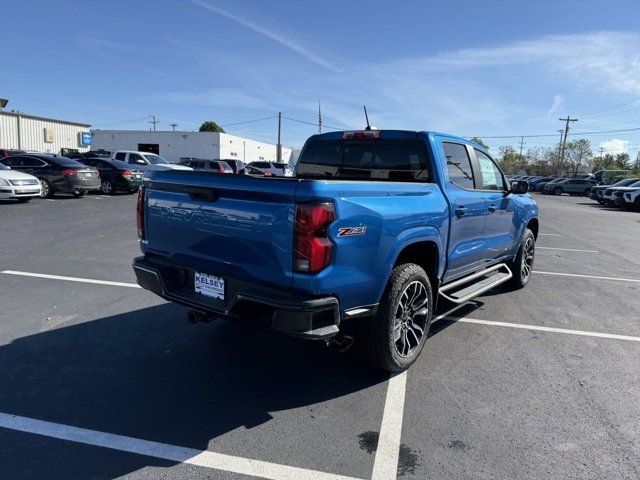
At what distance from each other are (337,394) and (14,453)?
6.77 feet

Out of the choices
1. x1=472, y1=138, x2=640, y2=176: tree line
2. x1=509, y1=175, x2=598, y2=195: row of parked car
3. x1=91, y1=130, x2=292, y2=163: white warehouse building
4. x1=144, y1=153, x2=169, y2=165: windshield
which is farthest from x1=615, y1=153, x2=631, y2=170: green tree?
x1=144, y1=153, x2=169, y2=165: windshield

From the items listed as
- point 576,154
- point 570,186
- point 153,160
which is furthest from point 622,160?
point 153,160

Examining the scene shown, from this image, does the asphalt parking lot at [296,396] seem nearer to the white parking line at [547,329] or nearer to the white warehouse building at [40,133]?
the white parking line at [547,329]

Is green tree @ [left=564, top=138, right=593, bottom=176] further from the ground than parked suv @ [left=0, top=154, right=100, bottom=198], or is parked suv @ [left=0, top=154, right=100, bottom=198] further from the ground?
green tree @ [left=564, top=138, right=593, bottom=176]

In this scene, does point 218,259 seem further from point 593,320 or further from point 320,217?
point 593,320

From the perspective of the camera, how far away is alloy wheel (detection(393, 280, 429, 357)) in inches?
147

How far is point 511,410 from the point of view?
3320 millimetres

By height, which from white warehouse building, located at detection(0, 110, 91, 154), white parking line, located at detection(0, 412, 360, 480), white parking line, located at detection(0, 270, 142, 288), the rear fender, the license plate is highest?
white warehouse building, located at detection(0, 110, 91, 154)

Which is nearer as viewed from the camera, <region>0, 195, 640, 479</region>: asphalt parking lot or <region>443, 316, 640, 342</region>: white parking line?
<region>0, 195, 640, 479</region>: asphalt parking lot

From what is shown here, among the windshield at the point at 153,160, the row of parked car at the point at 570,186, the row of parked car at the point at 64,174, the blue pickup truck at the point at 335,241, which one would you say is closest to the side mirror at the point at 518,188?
the blue pickup truck at the point at 335,241

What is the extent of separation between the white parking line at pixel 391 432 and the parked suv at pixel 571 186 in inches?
1777

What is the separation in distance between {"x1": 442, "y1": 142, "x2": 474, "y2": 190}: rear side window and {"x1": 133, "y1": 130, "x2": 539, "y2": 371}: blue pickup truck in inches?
0.7

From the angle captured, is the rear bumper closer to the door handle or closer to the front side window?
the door handle

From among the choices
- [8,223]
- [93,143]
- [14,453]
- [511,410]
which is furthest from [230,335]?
[93,143]
